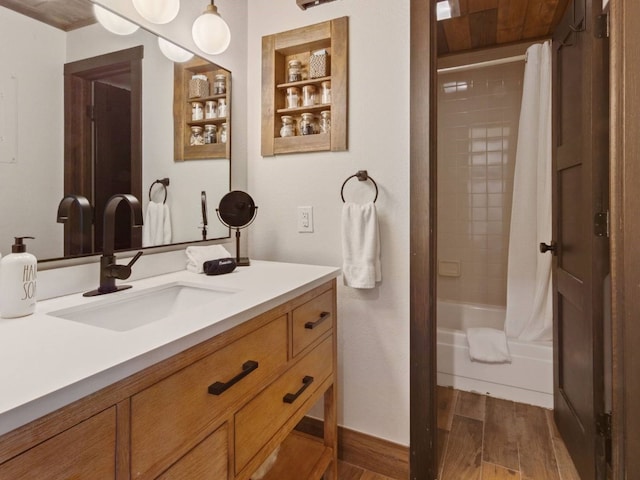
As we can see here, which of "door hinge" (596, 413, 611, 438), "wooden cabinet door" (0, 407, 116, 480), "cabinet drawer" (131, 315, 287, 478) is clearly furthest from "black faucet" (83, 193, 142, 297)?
"door hinge" (596, 413, 611, 438)

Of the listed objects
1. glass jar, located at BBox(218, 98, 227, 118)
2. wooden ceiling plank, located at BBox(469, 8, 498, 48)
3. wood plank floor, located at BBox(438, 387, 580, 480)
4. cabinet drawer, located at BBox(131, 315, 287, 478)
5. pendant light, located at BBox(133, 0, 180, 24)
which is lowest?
wood plank floor, located at BBox(438, 387, 580, 480)

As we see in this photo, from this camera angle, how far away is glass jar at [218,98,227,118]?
1628mm

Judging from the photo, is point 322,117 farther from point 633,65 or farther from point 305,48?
point 633,65

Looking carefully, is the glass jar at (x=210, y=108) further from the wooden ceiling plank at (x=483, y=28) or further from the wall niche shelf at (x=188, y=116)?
the wooden ceiling plank at (x=483, y=28)

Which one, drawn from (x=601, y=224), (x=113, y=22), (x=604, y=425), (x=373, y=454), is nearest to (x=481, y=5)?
(x=601, y=224)

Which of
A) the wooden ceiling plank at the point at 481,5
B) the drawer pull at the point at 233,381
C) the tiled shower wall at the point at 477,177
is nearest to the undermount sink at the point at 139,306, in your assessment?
the drawer pull at the point at 233,381

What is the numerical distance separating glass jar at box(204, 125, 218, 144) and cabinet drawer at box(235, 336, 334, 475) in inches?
39.4

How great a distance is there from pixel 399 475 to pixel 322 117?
5.31 ft

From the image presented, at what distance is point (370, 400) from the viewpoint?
1.60 m

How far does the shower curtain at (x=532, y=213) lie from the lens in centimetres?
225

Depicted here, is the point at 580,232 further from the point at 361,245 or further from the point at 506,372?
the point at 506,372

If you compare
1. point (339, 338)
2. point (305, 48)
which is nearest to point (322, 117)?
point (305, 48)

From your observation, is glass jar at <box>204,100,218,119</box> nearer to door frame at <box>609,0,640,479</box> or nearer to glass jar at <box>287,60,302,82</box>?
glass jar at <box>287,60,302,82</box>

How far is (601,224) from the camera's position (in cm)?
129
